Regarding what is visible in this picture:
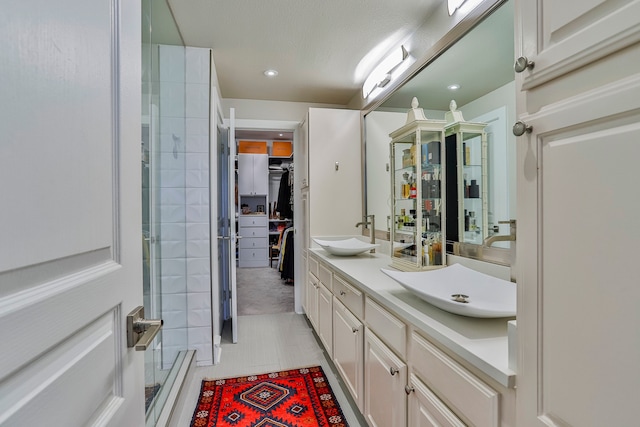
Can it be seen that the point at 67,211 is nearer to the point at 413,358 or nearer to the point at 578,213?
the point at 578,213

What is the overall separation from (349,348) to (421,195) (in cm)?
98

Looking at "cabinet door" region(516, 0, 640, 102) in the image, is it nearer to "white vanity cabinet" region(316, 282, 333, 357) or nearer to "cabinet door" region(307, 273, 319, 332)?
"white vanity cabinet" region(316, 282, 333, 357)

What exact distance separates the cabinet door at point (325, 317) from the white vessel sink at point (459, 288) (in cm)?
95

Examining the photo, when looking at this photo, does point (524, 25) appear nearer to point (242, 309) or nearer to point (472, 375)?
point (472, 375)

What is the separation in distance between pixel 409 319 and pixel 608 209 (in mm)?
723

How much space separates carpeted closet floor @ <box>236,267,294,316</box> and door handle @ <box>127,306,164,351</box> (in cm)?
303

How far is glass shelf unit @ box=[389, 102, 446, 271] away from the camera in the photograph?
175cm

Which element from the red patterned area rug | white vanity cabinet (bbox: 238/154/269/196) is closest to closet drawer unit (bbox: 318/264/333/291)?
the red patterned area rug

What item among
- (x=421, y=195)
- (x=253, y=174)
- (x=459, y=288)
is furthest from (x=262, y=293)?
(x=459, y=288)


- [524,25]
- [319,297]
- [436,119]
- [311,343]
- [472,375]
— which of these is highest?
[436,119]

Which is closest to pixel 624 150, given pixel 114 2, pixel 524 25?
pixel 524 25

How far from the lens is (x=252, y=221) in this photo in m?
6.39

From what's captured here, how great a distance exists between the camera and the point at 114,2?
24.1 inches

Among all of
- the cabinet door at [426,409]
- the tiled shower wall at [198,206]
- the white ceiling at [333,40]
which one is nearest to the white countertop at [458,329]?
the cabinet door at [426,409]
